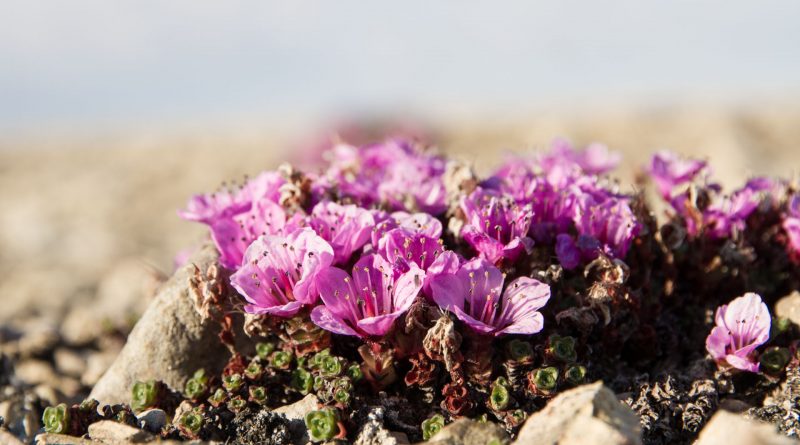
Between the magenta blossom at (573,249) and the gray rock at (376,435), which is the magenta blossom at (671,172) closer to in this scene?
the magenta blossom at (573,249)

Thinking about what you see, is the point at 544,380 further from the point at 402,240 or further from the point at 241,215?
the point at 241,215

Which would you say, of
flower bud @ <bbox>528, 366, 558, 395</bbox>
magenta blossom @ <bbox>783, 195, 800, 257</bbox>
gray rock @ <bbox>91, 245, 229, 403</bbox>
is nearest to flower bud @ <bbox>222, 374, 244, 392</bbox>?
gray rock @ <bbox>91, 245, 229, 403</bbox>

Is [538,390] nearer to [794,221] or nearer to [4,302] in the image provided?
[794,221]

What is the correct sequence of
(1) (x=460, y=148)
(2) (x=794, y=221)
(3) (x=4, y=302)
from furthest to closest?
1. (1) (x=460, y=148)
2. (3) (x=4, y=302)
3. (2) (x=794, y=221)

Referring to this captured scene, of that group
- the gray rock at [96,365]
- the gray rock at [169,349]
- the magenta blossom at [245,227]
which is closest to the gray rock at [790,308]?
the magenta blossom at [245,227]

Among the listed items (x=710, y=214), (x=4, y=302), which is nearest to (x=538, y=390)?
(x=710, y=214)

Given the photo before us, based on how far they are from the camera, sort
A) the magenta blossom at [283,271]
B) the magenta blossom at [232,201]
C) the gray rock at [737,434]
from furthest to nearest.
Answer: the magenta blossom at [232,201], the magenta blossom at [283,271], the gray rock at [737,434]
